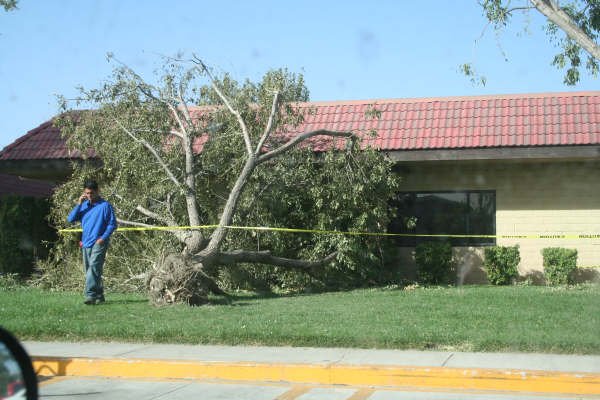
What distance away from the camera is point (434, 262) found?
17.3 m

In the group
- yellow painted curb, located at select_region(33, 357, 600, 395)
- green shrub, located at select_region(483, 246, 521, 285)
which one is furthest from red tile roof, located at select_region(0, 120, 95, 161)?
yellow painted curb, located at select_region(33, 357, 600, 395)

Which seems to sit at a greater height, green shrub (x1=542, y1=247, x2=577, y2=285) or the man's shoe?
green shrub (x1=542, y1=247, x2=577, y2=285)

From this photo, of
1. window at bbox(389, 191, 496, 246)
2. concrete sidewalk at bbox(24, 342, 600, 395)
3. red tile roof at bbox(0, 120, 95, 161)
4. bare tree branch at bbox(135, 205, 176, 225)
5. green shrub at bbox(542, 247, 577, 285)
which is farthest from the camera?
red tile roof at bbox(0, 120, 95, 161)

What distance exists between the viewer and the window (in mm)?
17969

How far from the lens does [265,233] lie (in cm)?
1575

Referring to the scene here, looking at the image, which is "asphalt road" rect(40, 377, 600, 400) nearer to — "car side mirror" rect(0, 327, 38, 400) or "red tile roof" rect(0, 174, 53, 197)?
"car side mirror" rect(0, 327, 38, 400)

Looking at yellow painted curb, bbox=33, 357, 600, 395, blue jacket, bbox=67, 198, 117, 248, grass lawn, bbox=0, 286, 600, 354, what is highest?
blue jacket, bbox=67, 198, 117, 248

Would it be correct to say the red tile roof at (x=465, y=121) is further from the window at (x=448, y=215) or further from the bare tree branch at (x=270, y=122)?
the bare tree branch at (x=270, y=122)

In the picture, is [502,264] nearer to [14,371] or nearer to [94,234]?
[94,234]

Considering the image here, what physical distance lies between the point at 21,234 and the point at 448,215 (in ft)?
32.4

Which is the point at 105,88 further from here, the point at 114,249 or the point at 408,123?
the point at 408,123

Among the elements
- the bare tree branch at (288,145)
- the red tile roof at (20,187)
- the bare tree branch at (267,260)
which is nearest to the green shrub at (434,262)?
the bare tree branch at (267,260)

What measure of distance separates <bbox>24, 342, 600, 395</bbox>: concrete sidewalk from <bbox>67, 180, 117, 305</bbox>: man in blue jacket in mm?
3289

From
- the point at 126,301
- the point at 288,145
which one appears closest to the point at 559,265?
the point at 288,145
